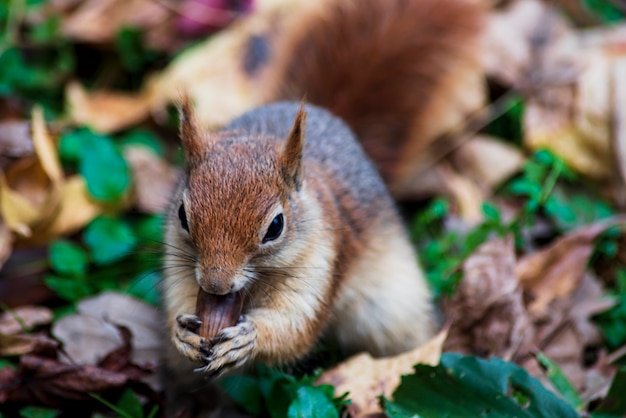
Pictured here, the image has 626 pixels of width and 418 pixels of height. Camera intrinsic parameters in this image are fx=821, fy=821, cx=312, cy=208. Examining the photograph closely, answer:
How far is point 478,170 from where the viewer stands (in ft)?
11.3

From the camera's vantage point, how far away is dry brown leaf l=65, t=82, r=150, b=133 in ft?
11.6

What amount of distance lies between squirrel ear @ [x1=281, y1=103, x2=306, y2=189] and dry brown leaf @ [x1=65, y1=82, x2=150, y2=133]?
1.52 meters

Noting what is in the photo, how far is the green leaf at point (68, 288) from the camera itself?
2.80 meters

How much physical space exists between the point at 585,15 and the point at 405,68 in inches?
54.0

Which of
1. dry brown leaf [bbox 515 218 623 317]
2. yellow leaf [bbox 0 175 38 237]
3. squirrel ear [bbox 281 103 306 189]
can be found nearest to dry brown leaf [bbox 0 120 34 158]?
yellow leaf [bbox 0 175 38 237]

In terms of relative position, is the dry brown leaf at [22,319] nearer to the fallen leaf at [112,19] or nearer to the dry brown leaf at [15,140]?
the dry brown leaf at [15,140]

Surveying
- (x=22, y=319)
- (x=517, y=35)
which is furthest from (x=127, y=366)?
(x=517, y=35)

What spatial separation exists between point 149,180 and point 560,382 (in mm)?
1718

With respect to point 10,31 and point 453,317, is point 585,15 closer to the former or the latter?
point 453,317

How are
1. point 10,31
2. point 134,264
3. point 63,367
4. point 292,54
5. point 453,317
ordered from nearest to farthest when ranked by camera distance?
point 63,367 → point 453,317 → point 134,264 → point 292,54 → point 10,31

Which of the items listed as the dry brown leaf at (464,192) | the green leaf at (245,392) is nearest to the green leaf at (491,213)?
the dry brown leaf at (464,192)

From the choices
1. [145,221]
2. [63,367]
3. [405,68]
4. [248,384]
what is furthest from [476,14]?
[63,367]

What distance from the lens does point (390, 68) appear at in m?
3.11

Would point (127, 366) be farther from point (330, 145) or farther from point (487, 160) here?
point (487, 160)
